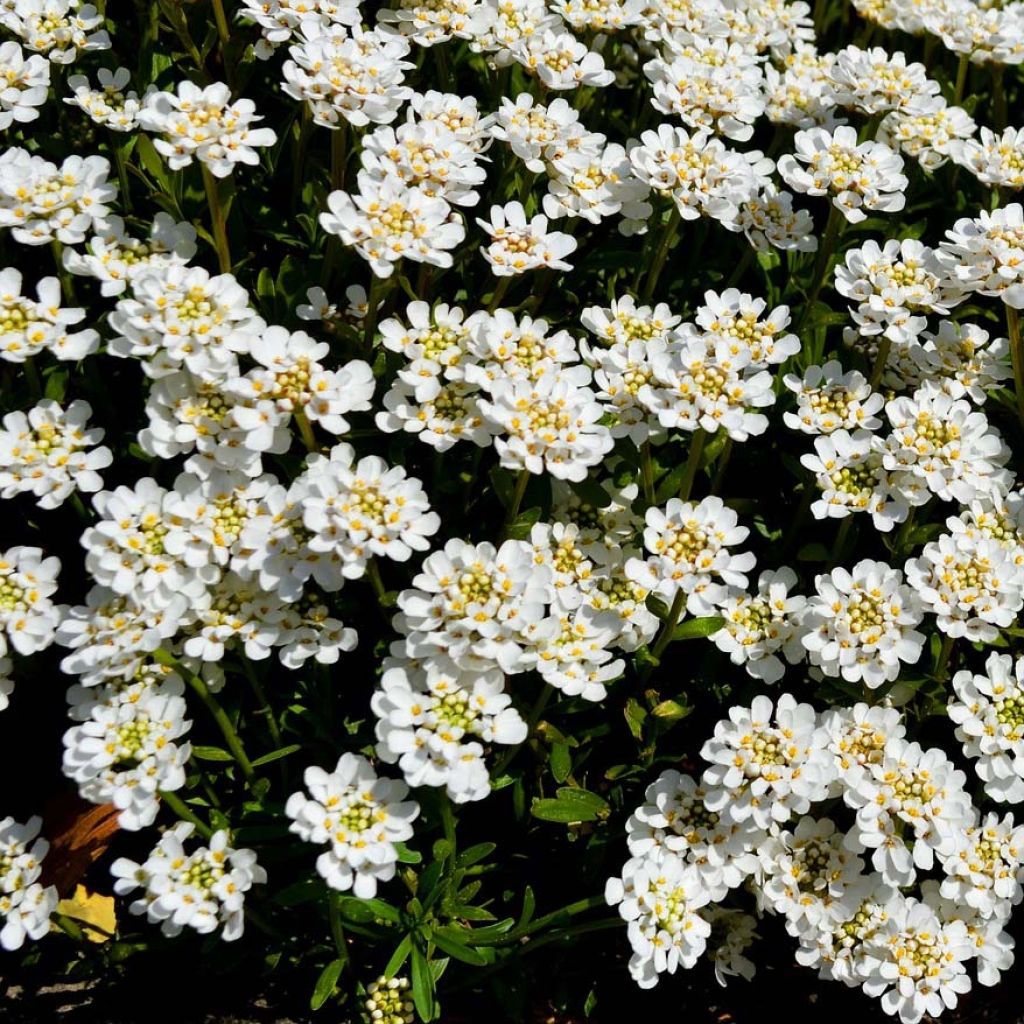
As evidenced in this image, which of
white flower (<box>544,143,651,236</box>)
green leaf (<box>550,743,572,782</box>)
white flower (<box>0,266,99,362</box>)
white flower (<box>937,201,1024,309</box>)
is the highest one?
white flower (<box>937,201,1024,309</box>)

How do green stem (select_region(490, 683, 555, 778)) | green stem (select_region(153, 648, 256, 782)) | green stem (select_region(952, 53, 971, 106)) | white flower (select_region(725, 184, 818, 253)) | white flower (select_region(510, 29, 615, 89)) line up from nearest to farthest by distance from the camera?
green stem (select_region(153, 648, 256, 782))
green stem (select_region(490, 683, 555, 778))
white flower (select_region(510, 29, 615, 89))
white flower (select_region(725, 184, 818, 253))
green stem (select_region(952, 53, 971, 106))

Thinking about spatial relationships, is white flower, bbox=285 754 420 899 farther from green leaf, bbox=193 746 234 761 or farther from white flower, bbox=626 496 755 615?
white flower, bbox=626 496 755 615

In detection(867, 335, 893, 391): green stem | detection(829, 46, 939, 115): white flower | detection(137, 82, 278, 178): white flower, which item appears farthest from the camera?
detection(829, 46, 939, 115): white flower

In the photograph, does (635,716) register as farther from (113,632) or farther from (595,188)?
(595,188)

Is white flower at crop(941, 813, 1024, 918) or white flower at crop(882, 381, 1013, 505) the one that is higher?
white flower at crop(882, 381, 1013, 505)

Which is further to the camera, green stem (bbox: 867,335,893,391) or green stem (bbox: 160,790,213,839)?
green stem (bbox: 867,335,893,391)

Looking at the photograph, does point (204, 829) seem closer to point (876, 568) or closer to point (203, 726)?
point (203, 726)

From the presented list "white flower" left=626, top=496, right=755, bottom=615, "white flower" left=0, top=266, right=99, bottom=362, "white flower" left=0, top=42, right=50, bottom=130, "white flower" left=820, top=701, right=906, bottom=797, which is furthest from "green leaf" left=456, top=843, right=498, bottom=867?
"white flower" left=0, top=42, right=50, bottom=130
